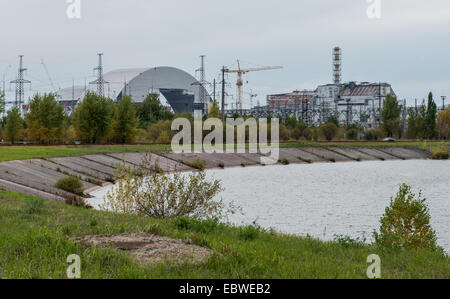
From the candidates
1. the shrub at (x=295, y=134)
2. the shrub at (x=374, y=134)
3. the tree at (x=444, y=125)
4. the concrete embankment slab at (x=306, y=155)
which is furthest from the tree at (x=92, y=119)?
the tree at (x=444, y=125)

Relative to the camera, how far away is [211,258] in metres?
8.50

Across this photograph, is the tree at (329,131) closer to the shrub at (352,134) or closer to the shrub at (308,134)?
the shrub at (352,134)

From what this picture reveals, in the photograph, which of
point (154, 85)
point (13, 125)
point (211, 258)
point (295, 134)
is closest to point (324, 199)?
point (211, 258)

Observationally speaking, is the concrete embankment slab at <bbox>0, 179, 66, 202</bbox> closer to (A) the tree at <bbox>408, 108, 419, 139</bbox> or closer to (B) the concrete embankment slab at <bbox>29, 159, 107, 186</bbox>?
(B) the concrete embankment slab at <bbox>29, 159, 107, 186</bbox>

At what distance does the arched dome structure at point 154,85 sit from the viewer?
161500 millimetres

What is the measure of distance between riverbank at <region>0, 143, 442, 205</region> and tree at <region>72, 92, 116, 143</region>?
1061cm

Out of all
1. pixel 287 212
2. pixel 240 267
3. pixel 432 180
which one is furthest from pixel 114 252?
pixel 432 180

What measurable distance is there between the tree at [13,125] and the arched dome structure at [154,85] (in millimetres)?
86529

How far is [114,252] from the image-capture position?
8.80m

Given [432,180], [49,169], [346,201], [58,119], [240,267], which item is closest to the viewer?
[240,267]

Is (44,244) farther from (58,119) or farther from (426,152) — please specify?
(426,152)

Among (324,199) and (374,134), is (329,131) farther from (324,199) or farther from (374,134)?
(324,199)
